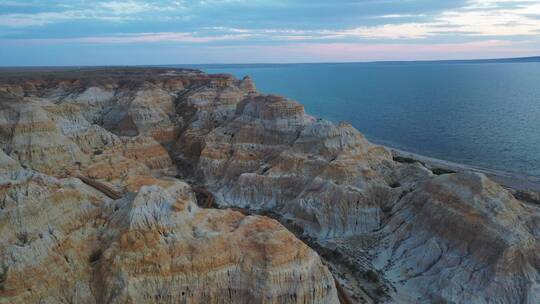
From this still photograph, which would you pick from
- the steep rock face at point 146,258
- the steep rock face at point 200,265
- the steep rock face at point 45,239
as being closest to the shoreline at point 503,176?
the steep rock face at point 200,265

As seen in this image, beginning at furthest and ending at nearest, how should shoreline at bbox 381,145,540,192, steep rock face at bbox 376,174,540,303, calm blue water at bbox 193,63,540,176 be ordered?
1. calm blue water at bbox 193,63,540,176
2. shoreline at bbox 381,145,540,192
3. steep rock face at bbox 376,174,540,303

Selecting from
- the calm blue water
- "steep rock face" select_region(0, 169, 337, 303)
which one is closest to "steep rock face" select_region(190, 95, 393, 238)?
"steep rock face" select_region(0, 169, 337, 303)

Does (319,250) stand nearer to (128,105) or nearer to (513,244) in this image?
(513,244)

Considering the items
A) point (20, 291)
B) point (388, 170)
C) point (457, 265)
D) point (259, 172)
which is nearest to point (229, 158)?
point (259, 172)

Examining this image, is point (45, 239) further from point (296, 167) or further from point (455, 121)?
point (455, 121)

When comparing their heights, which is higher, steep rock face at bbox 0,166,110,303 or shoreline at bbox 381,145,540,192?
steep rock face at bbox 0,166,110,303

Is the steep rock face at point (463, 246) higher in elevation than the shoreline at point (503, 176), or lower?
higher

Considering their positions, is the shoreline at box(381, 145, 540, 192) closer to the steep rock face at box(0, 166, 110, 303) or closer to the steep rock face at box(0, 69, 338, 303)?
the steep rock face at box(0, 69, 338, 303)

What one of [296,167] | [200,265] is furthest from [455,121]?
[200,265]

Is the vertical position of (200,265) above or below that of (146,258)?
below

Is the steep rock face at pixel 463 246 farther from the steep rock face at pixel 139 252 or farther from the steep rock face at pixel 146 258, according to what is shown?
the steep rock face at pixel 146 258
